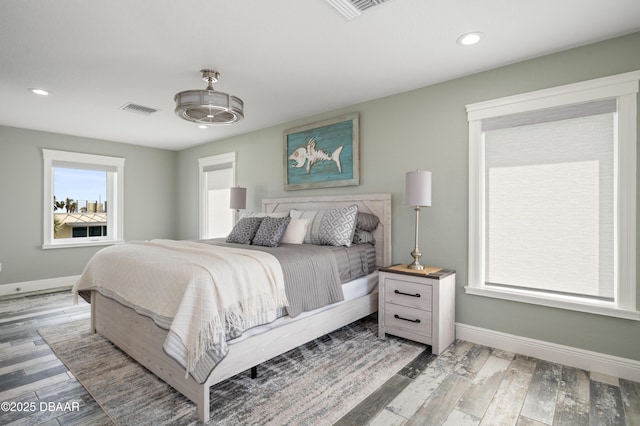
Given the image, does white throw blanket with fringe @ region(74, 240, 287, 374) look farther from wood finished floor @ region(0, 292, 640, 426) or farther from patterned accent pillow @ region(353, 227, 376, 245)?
patterned accent pillow @ region(353, 227, 376, 245)

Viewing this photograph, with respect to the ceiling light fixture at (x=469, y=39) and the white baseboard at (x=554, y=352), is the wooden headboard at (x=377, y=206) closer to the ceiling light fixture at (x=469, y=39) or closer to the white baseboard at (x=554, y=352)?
the white baseboard at (x=554, y=352)

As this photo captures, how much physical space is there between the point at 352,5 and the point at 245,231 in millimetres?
2293

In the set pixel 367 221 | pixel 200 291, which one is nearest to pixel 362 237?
pixel 367 221

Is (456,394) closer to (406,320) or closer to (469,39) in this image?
(406,320)

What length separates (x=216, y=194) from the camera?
569 centimetres

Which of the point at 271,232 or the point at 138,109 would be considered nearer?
the point at 271,232

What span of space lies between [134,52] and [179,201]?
4259 millimetres

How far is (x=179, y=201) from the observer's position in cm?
639

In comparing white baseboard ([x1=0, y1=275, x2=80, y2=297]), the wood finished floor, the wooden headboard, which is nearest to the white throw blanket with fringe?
the wood finished floor

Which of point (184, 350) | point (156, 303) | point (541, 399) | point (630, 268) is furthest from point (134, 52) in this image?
point (630, 268)

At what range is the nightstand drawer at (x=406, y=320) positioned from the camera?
2.67m

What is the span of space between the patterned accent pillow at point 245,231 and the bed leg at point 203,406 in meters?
1.68

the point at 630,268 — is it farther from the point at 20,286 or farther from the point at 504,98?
the point at 20,286

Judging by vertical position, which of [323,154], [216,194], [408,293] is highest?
[323,154]
